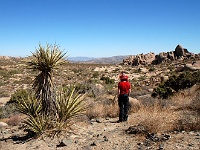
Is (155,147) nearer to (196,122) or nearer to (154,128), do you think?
(154,128)

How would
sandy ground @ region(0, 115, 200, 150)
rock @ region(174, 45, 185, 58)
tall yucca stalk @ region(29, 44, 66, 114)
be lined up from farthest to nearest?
1. rock @ region(174, 45, 185, 58)
2. tall yucca stalk @ region(29, 44, 66, 114)
3. sandy ground @ region(0, 115, 200, 150)

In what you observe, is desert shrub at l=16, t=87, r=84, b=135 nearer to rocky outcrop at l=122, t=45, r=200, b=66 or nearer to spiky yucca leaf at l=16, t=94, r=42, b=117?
spiky yucca leaf at l=16, t=94, r=42, b=117

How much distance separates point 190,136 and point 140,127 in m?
1.46

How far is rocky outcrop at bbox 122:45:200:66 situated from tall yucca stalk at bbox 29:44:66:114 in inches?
2458

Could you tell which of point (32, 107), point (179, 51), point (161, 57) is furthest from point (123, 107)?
point (179, 51)

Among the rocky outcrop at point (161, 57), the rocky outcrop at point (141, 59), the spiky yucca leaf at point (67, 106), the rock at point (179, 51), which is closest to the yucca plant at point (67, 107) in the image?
the spiky yucca leaf at point (67, 106)

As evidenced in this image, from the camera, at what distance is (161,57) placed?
231 ft

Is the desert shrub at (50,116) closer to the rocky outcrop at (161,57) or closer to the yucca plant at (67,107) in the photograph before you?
the yucca plant at (67,107)

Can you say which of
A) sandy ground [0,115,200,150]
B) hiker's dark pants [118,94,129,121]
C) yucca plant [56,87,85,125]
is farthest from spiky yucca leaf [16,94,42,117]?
hiker's dark pants [118,94,129,121]

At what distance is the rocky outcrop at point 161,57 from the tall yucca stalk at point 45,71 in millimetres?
62435

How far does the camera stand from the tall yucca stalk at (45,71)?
8094 millimetres

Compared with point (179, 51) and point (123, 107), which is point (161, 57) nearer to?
point (179, 51)

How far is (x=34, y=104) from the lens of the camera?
27.5 feet

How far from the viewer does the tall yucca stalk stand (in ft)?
26.6
